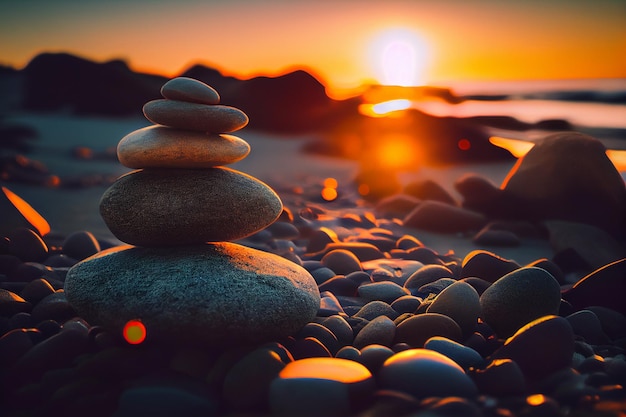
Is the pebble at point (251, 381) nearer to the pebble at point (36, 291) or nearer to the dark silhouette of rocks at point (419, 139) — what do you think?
the pebble at point (36, 291)

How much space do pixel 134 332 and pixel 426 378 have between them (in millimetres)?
1798

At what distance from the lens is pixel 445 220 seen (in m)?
7.69

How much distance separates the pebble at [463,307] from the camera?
12.4 feet

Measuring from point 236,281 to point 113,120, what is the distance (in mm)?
18273

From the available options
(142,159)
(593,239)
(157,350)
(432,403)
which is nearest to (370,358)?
(432,403)

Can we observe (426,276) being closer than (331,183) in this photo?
Yes

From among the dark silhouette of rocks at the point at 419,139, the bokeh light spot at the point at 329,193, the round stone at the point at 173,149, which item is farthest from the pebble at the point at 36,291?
the dark silhouette of rocks at the point at 419,139

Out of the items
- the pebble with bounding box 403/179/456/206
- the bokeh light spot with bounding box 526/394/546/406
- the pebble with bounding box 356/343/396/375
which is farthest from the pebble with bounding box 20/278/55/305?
the pebble with bounding box 403/179/456/206

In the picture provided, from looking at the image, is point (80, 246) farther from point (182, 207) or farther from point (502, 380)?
point (502, 380)

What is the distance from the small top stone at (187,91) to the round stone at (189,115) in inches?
1.5

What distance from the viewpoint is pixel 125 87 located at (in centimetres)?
2105

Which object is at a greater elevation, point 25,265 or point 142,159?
point 142,159

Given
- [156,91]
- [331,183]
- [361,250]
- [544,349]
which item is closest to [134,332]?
[544,349]

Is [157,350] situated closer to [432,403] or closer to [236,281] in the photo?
[236,281]
